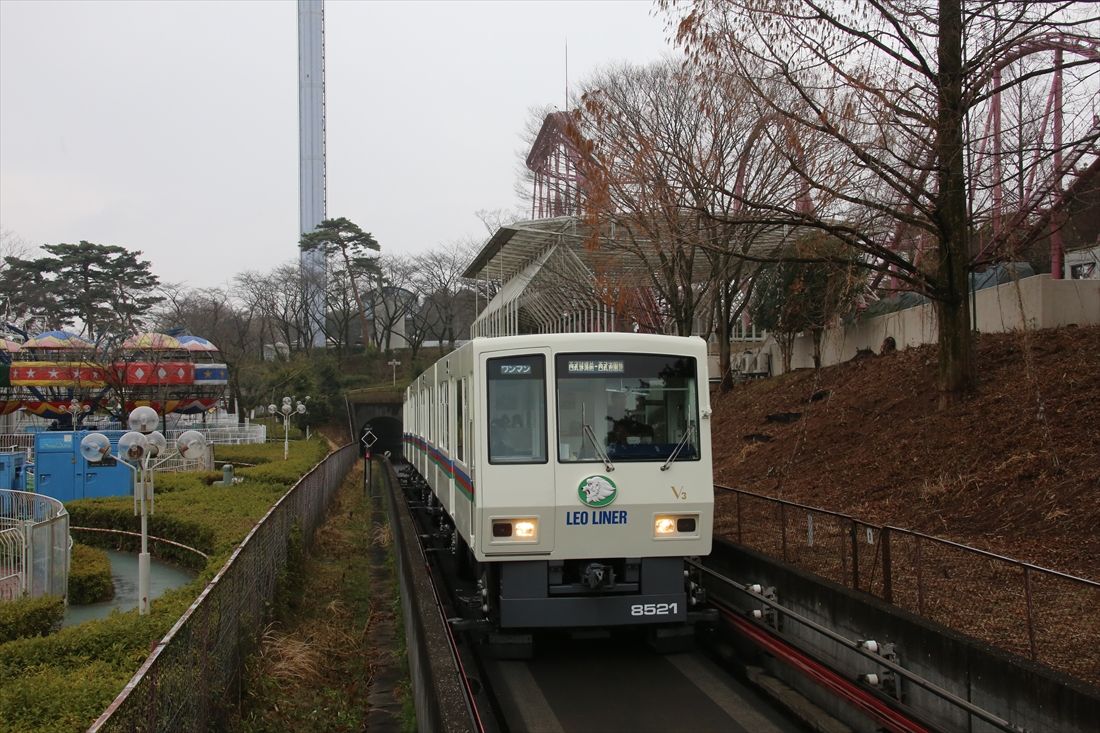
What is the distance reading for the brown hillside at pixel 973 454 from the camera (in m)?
10.4

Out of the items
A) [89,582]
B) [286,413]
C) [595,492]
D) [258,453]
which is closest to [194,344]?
[258,453]

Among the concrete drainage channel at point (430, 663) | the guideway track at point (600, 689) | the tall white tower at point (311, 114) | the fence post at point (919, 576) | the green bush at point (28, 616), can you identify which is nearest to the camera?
the concrete drainage channel at point (430, 663)

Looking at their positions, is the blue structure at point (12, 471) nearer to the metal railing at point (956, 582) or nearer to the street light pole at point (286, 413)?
the street light pole at point (286, 413)

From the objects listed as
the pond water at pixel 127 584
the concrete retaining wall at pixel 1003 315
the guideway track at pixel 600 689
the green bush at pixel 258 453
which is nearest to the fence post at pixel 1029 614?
the guideway track at pixel 600 689

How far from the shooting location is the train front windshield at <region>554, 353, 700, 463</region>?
928cm

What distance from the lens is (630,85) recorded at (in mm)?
21625

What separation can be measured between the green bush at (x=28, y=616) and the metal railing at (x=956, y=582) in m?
8.62

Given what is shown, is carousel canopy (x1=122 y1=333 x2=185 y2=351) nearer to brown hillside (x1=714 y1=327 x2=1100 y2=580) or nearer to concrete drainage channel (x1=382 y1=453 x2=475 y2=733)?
brown hillside (x1=714 y1=327 x2=1100 y2=580)

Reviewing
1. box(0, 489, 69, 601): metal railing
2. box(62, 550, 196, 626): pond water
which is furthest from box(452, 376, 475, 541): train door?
box(0, 489, 69, 601): metal railing

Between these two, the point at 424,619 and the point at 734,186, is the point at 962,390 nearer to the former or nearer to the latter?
the point at 734,186

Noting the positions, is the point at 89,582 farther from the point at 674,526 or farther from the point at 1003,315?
the point at 1003,315

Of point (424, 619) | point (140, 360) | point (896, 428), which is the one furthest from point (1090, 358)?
point (140, 360)

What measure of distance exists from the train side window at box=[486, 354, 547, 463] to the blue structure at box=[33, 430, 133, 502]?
21370mm

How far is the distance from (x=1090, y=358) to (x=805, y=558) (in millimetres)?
6528
